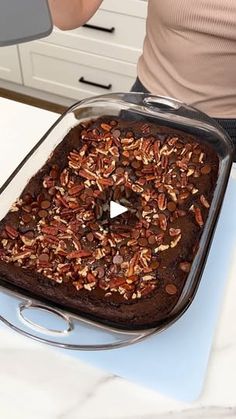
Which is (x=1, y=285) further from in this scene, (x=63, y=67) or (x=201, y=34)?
(x=63, y=67)

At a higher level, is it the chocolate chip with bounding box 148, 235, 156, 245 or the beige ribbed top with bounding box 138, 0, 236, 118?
the beige ribbed top with bounding box 138, 0, 236, 118

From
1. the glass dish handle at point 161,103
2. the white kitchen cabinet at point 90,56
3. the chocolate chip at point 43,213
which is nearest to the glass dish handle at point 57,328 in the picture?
the chocolate chip at point 43,213

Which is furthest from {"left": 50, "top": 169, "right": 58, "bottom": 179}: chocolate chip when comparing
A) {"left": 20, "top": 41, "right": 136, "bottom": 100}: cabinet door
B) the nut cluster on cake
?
{"left": 20, "top": 41, "right": 136, "bottom": 100}: cabinet door

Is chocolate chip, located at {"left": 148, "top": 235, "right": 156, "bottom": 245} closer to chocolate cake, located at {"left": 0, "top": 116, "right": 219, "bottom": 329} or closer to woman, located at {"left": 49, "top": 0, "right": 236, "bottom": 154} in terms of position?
chocolate cake, located at {"left": 0, "top": 116, "right": 219, "bottom": 329}

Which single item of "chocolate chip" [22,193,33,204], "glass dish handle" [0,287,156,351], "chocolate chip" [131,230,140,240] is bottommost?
"glass dish handle" [0,287,156,351]

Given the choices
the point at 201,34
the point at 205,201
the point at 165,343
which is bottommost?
the point at 165,343

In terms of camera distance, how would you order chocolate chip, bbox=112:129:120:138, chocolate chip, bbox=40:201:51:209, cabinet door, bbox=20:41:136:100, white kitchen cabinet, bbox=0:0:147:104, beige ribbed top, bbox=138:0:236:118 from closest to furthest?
1. chocolate chip, bbox=40:201:51:209
2. chocolate chip, bbox=112:129:120:138
3. beige ribbed top, bbox=138:0:236:118
4. white kitchen cabinet, bbox=0:0:147:104
5. cabinet door, bbox=20:41:136:100

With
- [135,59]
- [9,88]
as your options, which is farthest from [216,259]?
[9,88]
